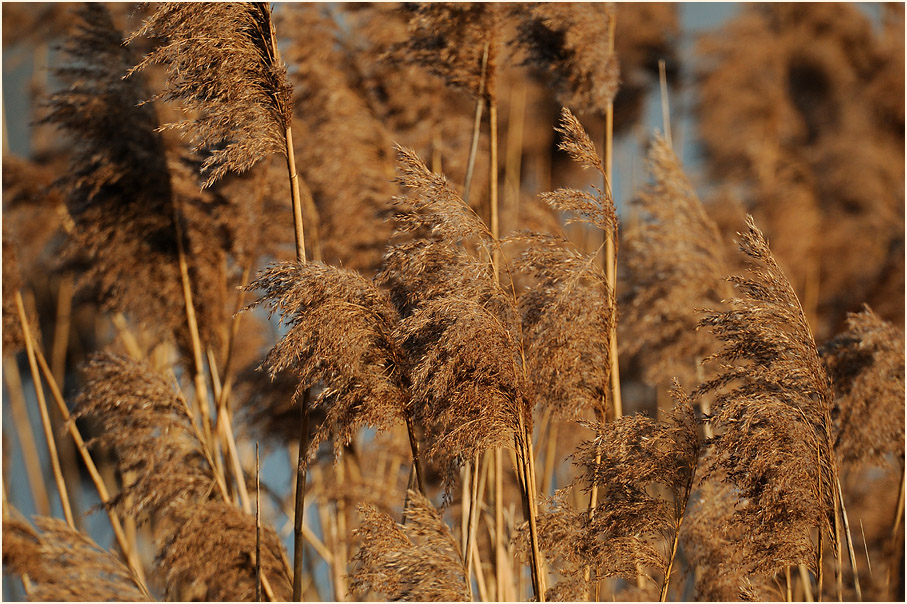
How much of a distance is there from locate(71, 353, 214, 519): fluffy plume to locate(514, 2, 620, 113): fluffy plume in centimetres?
210

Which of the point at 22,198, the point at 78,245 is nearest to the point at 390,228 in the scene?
the point at 78,245

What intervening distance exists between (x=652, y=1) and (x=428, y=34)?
11.3 ft

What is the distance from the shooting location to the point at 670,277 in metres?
4.34

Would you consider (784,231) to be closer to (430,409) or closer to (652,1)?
(652,1)

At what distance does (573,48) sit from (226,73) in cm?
149

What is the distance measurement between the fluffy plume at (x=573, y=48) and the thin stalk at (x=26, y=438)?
4.08 m

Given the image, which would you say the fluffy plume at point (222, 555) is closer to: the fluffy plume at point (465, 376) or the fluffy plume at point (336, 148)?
the fluffy plume at point (465, 376)

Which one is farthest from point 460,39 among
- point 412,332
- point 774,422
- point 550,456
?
point 550,456

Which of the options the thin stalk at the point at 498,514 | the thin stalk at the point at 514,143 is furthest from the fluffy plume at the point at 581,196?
the thin stalk at the point at 514,143

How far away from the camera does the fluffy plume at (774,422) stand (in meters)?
2.74

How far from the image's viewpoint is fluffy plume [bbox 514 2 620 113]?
11.9 ft

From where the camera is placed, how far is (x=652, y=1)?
6570 mm

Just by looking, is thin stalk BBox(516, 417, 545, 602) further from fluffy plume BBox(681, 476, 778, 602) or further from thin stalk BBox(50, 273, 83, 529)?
thin stalk BBox(50, 273, 83, 529)

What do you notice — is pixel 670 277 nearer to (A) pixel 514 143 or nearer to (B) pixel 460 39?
(B) pixel 460 39
